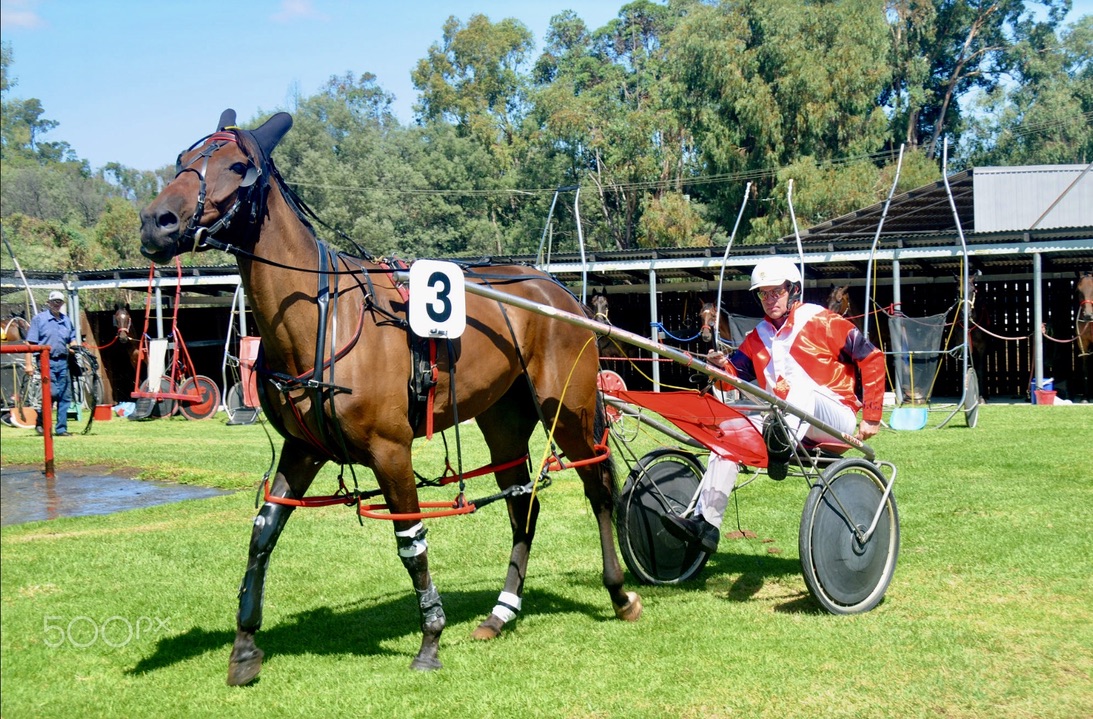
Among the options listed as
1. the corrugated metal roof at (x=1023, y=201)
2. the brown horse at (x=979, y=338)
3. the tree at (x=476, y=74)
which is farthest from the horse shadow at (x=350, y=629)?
the corrugated metal roof at (x=1023, y=201)

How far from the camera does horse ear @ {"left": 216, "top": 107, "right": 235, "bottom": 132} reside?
4.61 meters

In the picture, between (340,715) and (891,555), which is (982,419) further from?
(340,715)

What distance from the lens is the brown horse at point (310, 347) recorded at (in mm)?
4340

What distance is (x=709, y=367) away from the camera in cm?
521

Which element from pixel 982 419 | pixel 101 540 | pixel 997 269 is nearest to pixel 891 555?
pixel 101 540

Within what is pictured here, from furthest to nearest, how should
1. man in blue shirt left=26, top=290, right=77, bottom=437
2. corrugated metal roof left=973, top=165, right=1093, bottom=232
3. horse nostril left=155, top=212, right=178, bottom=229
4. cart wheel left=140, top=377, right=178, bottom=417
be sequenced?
corrugated metal roof left=973, top=165, right=1093, bottom=232 < cart wheel left=140, top=377, right=178, bottom=417 < man in blue shirt left=26, top=290, right=77, bottom=437 < horse nostril left=155, top=212, right=178, bottom=229

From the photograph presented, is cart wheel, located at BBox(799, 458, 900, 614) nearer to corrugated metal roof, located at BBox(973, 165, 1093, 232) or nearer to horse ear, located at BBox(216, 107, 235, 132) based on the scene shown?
horse ear, located at BBox(216, 107, 235, 132)

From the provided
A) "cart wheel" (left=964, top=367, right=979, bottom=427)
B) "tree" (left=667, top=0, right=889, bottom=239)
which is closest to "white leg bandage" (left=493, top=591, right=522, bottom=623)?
"cart wheel" (left=964, top=367, right=979, bottom=427)

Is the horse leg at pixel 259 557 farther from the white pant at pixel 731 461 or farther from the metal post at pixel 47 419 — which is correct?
the metal post at pixel 47 419

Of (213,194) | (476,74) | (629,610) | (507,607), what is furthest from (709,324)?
(213,194)

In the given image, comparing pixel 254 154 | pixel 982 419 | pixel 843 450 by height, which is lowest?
pixel 982 419

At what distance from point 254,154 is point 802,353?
3150mm
